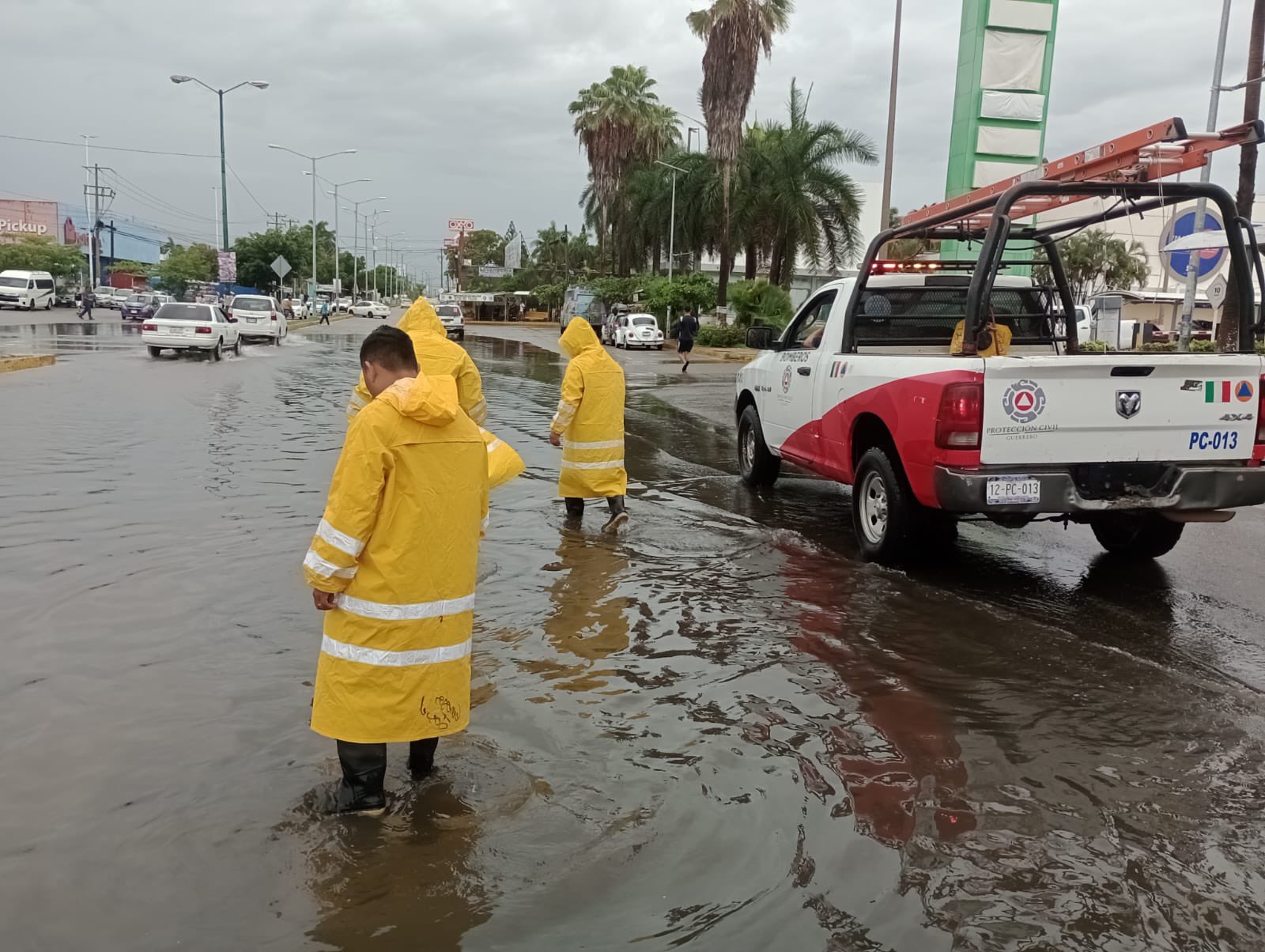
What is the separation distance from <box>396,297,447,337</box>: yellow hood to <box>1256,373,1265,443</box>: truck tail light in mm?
4808

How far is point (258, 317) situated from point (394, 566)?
112ft

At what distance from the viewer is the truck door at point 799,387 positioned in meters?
8.23

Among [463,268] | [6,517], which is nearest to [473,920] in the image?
[6,517]

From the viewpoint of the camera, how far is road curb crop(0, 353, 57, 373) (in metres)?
20.3

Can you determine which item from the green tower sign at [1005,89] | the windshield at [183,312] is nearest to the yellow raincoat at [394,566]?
the green tower sign at [1005,89]

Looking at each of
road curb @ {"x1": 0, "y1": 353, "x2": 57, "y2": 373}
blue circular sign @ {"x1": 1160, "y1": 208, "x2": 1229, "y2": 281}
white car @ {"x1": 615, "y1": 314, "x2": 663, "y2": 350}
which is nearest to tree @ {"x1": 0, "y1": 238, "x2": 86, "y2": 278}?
white car @ {"x1": 615, "y1": 314, "x2": 663, "y2": 350}

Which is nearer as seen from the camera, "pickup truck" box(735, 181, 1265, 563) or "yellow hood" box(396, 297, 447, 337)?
"pickup truck" box(735, 181, 1265, 563)

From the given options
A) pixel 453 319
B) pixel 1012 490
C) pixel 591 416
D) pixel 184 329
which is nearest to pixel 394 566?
pixel 1012 490

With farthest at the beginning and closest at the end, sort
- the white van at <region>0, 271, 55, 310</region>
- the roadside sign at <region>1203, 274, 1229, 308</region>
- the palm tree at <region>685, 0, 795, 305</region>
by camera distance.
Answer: the white van at <region>0, 271, 55, 310</region> < the palm tree at <region>685, 0, 795, 305</region> < the roadside sign at <region>1203, 274, 1229, 308</region>

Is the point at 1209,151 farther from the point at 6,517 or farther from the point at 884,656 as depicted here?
the point at 6,517

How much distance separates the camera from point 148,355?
26.8 m

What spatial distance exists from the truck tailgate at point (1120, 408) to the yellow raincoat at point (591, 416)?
3.00 meters

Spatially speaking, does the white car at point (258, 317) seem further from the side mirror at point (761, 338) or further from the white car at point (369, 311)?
the white car at point (369, 311)

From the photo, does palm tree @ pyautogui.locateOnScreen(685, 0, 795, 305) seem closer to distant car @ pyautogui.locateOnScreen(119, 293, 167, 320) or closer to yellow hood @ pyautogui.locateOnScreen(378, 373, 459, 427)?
distant car @ pyautogui.locateOnScreen(119, 293, 167, 320)
